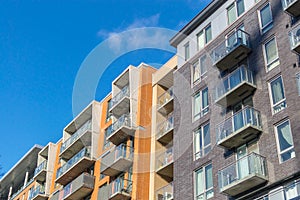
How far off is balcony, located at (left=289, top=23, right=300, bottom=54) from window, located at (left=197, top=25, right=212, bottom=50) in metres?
7.74

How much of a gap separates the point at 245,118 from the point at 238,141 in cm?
111

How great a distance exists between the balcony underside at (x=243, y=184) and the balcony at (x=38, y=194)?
2508cm

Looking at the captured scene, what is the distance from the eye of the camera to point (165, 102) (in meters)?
33.3

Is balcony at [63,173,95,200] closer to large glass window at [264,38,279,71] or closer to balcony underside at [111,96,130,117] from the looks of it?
balcony underside at [111,96,130,117]

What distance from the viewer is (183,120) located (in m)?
28.5

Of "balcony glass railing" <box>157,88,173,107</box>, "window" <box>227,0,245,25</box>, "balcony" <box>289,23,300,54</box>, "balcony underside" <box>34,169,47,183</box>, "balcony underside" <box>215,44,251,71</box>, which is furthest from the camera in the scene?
"balcony underside" <box>34,169,47,183</box>

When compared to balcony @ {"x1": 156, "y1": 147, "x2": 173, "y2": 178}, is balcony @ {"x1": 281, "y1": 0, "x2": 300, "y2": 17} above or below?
above

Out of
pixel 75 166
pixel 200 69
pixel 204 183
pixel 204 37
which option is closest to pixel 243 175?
pixel 204 183

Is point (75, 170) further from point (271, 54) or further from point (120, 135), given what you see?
point (271, 54)

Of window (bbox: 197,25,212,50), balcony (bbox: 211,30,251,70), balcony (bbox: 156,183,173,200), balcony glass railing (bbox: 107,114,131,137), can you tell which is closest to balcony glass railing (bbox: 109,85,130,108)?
balcony glass railing (bbox: 107,114,131,137)

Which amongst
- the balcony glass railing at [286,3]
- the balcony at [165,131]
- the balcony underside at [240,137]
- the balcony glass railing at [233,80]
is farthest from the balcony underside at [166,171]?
the balcony glass railing at [286,3]

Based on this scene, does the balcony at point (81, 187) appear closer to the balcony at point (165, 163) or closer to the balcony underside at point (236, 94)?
the balcony at point (165, 163)

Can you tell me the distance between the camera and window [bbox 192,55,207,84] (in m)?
28.8

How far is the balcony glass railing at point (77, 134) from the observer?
40178 mm
